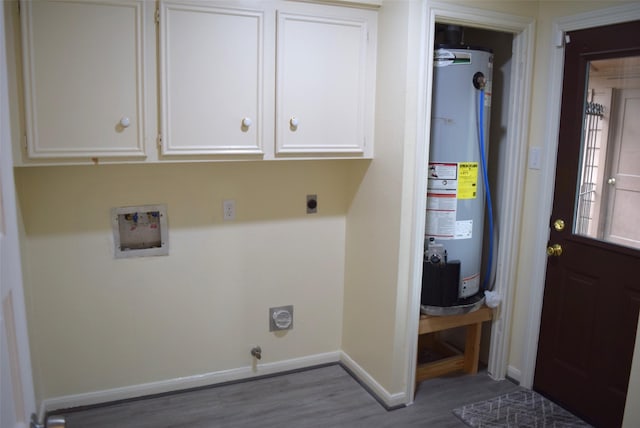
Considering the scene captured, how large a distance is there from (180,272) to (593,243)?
2121 mm

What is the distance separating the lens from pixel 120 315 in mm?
2695

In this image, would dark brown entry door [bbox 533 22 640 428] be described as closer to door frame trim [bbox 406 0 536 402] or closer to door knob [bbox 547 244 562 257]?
door knob [bbox 547 244 562 257]

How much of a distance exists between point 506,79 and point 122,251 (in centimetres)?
230

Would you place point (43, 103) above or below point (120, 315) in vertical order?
above

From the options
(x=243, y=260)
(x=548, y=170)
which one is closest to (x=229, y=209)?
(x=243, y=260)

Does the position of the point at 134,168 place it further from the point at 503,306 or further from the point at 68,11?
the point at 503,306

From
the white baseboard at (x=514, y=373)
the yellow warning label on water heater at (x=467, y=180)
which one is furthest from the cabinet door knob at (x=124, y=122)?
the white baseboard at (x=514, y=373)

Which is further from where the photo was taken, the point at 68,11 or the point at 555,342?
the point at 555,342

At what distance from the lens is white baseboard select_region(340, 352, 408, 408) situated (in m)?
2.79

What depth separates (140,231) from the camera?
2676 mm

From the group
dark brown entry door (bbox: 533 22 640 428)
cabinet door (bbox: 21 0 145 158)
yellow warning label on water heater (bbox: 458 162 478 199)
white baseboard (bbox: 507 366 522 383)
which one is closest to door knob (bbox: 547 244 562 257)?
dark brown entry door (bbox: 533 22 640 428)

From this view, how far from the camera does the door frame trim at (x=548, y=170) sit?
2.57 metres

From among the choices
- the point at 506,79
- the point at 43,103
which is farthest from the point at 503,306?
the point at 43,103

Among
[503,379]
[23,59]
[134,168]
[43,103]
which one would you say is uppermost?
[23,59]
